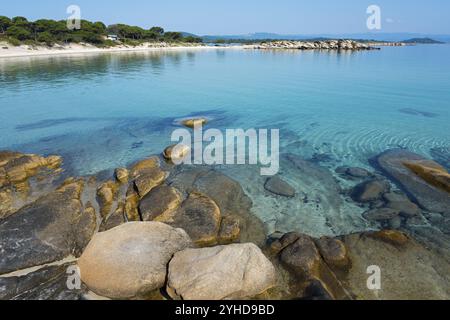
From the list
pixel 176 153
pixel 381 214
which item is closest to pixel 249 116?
pixel 176 153

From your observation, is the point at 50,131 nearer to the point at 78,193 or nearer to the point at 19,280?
the point at 78,193

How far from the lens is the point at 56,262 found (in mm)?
6555

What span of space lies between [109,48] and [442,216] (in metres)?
95.9

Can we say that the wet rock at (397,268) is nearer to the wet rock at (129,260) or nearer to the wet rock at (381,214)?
the wet rock at (381,214)

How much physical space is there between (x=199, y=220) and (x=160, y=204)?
127cm

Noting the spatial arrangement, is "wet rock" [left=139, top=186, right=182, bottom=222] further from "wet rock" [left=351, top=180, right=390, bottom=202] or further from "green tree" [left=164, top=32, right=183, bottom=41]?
"green tree" [left=164, top=32, right=183, bottom=41]

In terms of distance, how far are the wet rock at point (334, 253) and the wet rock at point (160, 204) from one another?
3941 millimetres

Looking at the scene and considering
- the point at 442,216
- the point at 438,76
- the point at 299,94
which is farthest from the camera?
the point at 438,76

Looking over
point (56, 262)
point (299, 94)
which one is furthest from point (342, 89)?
point (56, 262)

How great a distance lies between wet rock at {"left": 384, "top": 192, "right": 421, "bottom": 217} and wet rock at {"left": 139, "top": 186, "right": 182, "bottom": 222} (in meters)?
6.42

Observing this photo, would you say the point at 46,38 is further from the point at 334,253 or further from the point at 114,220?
the point at 334,253

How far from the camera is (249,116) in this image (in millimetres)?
19328

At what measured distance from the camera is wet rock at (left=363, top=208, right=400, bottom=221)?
834cm
